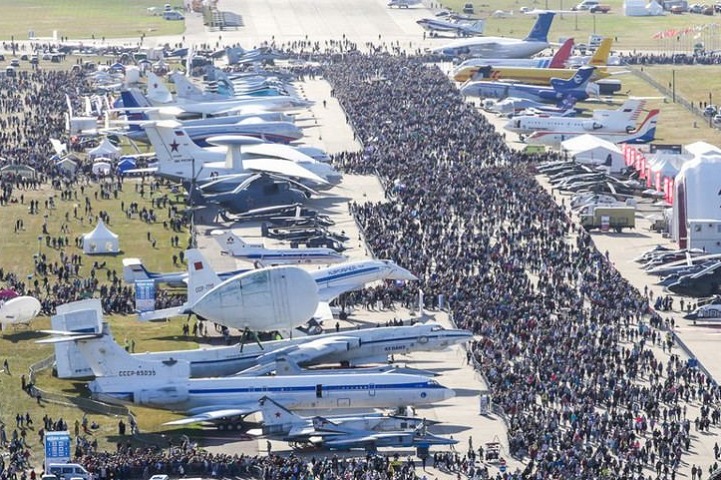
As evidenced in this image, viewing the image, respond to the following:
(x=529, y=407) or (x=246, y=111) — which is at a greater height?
(x=246, y=111)

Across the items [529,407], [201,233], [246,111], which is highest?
[246,111]

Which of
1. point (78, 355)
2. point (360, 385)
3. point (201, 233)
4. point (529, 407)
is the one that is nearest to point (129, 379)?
point (78, 355)

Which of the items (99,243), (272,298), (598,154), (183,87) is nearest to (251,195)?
(99,243)

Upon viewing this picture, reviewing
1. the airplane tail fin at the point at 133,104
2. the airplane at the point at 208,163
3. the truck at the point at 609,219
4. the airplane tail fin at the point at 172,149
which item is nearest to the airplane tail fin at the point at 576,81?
the airplane tail fin at the point at 133,104

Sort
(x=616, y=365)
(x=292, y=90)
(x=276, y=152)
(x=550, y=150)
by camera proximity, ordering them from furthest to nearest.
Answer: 1. (x=292, y=90)
2. (x=550, y=150)
3. (x=276, y=152)
4. (x=616, y=365)

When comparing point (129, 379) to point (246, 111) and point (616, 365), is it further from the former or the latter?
point (246, 111)
